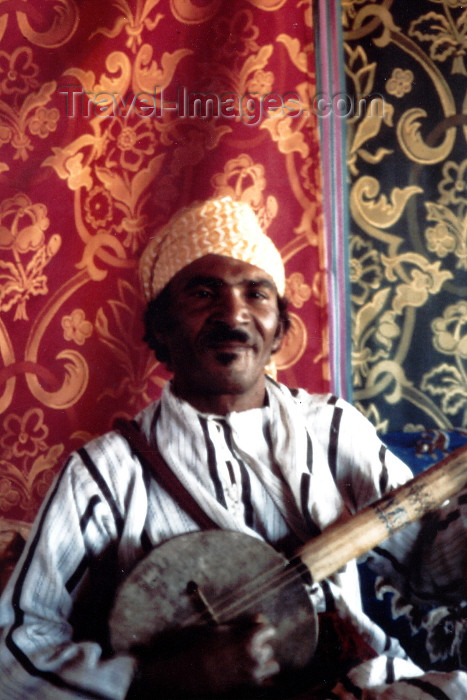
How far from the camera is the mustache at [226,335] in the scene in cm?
95

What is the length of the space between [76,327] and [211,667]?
64 cm

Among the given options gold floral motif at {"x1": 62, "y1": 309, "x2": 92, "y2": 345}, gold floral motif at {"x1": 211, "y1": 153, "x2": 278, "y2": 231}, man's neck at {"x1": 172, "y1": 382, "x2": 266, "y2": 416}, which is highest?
gold floral motif at {"x1": 211, "y1": 153, "x2": 278, "y2": 231}

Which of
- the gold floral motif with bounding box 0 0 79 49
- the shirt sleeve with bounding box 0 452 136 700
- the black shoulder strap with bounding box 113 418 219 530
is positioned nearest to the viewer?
the shirt sleeve with bounding box 0 452 136 700

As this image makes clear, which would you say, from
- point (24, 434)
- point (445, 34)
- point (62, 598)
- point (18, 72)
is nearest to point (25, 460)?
point (24, 434)

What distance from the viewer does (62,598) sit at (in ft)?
2.72

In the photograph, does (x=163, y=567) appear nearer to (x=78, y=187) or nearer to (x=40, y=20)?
(x=78, y=187)

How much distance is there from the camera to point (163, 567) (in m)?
0.78

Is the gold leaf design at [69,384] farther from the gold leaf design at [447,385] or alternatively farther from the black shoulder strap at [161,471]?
the gold leaf design at [447,385]

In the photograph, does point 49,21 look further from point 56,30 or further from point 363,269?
point 363,269

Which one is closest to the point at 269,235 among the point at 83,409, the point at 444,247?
the point at 444,247

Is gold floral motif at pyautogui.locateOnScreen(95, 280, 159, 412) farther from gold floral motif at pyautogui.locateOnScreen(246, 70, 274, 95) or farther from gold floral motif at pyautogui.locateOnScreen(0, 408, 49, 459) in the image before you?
gold floral motif at pyautogui.locateOnScreen(246, 70, 274, 95)

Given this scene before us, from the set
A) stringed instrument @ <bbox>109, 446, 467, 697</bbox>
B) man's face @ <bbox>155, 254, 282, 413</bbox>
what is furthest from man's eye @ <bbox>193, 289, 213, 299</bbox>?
stringed instrument @ <bbox>109, 446, 467, 697</bbox>

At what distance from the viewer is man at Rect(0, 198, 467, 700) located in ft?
2.45

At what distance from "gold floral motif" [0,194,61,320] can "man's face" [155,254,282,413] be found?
28cm
